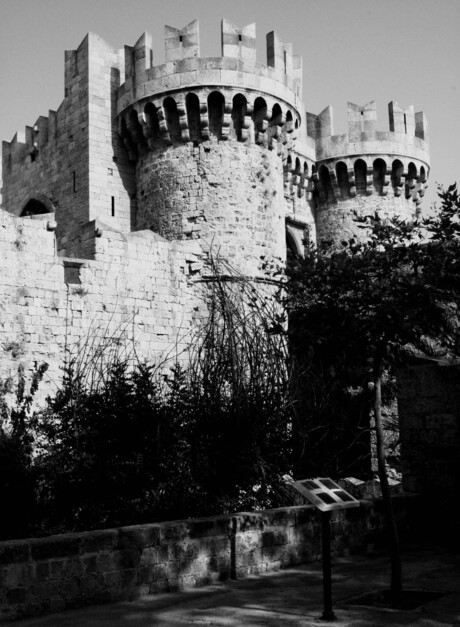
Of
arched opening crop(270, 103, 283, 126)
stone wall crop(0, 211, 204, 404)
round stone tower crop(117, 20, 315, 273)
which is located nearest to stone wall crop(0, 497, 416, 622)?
stone wall crop(0, 211, 204, 404)

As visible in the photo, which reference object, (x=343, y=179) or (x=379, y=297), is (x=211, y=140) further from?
(x=379, y=297)

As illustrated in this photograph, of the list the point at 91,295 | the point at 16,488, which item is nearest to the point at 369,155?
the point at 91,295

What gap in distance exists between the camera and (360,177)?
20.2 m

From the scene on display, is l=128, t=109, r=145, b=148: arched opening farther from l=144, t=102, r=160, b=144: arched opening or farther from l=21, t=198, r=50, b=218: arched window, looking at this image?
l=21, t=198, r=50, b=218: arched window

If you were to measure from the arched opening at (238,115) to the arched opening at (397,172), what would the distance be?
697 cm

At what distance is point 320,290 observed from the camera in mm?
6176

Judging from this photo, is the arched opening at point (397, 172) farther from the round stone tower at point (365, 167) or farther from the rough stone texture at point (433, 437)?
the rough stone texture at point (433, 437)

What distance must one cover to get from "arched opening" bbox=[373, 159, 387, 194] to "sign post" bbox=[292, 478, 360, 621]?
15814 millimetres

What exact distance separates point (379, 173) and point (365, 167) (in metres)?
0.43

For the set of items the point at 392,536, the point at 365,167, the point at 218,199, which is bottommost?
the point at 392,536

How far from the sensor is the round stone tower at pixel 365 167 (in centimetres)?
1983

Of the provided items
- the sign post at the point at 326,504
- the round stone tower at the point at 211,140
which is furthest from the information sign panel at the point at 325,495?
the round stone tower at the point at 211,140

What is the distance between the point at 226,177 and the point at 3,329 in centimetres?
487

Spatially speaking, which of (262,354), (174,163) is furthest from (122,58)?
(262,354)
